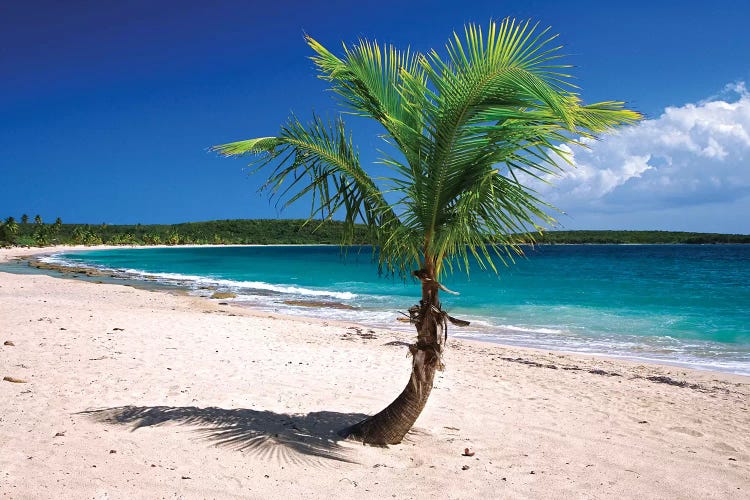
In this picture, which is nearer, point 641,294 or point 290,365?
point 290,365

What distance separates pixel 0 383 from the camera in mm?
6531

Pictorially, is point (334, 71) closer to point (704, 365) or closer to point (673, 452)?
point (673, 452)

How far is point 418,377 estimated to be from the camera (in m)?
4.95

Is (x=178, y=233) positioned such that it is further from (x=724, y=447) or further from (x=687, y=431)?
(x=724, y=447)

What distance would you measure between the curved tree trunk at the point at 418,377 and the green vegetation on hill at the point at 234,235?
9796 cm

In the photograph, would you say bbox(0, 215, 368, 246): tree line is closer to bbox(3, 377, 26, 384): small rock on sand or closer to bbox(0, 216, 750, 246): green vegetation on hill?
bbox(0, 216, 750, 246): green vegetation on hill

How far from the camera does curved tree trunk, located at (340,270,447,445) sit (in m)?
4.74

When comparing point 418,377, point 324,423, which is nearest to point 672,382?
point 418,377

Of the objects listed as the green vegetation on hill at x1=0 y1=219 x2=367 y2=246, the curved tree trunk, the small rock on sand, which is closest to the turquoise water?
the curved tree trunk

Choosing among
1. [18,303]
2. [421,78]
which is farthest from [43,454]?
[18,303]

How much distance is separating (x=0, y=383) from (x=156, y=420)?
95.6 inches

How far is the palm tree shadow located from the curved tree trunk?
1.15 ft

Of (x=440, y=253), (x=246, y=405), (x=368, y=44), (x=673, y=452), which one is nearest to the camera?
(x=440, y=253)

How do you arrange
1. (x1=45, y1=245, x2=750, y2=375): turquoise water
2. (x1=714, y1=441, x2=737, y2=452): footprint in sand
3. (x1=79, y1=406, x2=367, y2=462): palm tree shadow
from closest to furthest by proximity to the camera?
(x1=79, y1=406, x2=367, y2=462): palm tree shadow < (x1=714, y1=441, x2=737, y2=452): footprint in sand < (x1=45, y1=245, x2=750, y2=375): turquoise water
